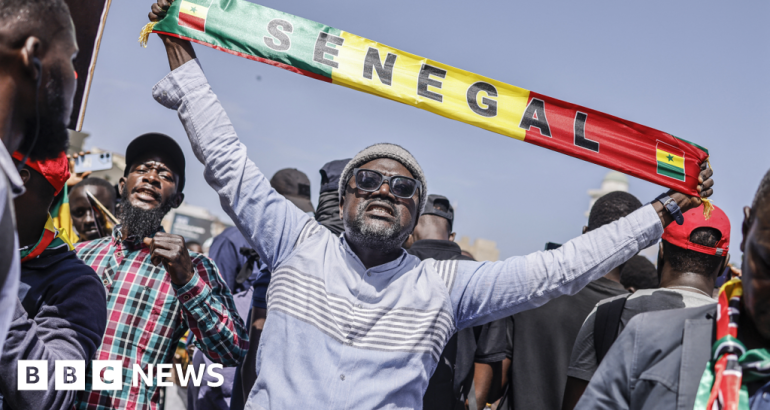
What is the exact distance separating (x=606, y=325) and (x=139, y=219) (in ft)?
9.03

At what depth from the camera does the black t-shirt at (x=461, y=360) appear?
11.3 ft

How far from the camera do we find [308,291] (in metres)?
2.34

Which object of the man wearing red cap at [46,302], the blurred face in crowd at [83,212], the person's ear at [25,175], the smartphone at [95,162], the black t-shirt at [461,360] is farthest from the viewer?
the blurred face in crowd at [83,212]

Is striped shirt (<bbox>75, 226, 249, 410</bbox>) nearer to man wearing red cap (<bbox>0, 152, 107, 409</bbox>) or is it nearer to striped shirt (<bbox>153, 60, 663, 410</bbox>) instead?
man wearing red cap (<bbox>0, 152, 107, 409</bbox>)

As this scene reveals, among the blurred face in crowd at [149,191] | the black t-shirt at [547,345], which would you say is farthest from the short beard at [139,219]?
the black t-shirt at [547,345]

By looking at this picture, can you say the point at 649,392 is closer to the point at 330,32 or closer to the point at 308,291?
the point at 308,291

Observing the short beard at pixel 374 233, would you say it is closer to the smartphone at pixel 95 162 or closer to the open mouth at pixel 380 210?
Result: the open mouth at pixel 380 210

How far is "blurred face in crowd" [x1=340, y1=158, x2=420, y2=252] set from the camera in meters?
2.56

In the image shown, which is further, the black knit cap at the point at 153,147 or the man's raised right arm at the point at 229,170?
the black knit cap at the point at 153,147

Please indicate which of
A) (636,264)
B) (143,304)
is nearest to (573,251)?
(143,304)

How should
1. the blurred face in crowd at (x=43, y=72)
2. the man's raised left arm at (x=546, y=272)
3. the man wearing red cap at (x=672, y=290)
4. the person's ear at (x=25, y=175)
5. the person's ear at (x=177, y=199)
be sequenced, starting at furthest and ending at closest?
the person's ear at (x=177, y=199) < the man wearing red cap at (x=672, y=290) < the person's ear at (x=25, y=175) < the man's raised left arm at (x=546, y=272) < the blurred face in crowd at (x=43, y=72)

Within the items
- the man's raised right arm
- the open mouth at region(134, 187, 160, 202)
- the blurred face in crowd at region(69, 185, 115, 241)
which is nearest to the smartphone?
the blurred face in crowd at region(69, 185, 115, 241)

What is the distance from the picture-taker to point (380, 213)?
261 centimetres

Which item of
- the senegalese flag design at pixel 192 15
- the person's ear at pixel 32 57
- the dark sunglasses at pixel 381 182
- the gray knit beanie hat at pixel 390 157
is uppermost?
the senegalese flag design at pixel 192 15
